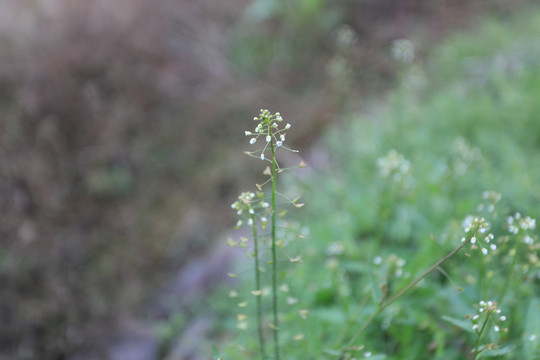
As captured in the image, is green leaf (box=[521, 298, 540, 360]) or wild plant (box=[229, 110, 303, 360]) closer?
wild plant (box=[229, 110, 303, 360])

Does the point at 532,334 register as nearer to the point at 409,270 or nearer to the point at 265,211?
the point at 409,270

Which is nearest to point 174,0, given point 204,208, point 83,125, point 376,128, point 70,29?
point 70,29

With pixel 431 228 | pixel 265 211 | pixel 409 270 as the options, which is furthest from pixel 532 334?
pixel 265 211

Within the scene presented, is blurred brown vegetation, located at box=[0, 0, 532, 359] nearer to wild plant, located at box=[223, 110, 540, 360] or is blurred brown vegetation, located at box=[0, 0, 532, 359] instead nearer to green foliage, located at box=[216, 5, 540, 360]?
green foliage, located at box=[216, 5, 540, 360]

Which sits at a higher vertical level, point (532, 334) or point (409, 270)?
point (409, 270)

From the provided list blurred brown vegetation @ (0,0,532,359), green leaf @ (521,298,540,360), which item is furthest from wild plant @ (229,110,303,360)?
blurred brown vegetation @ (0,0,532,359)
